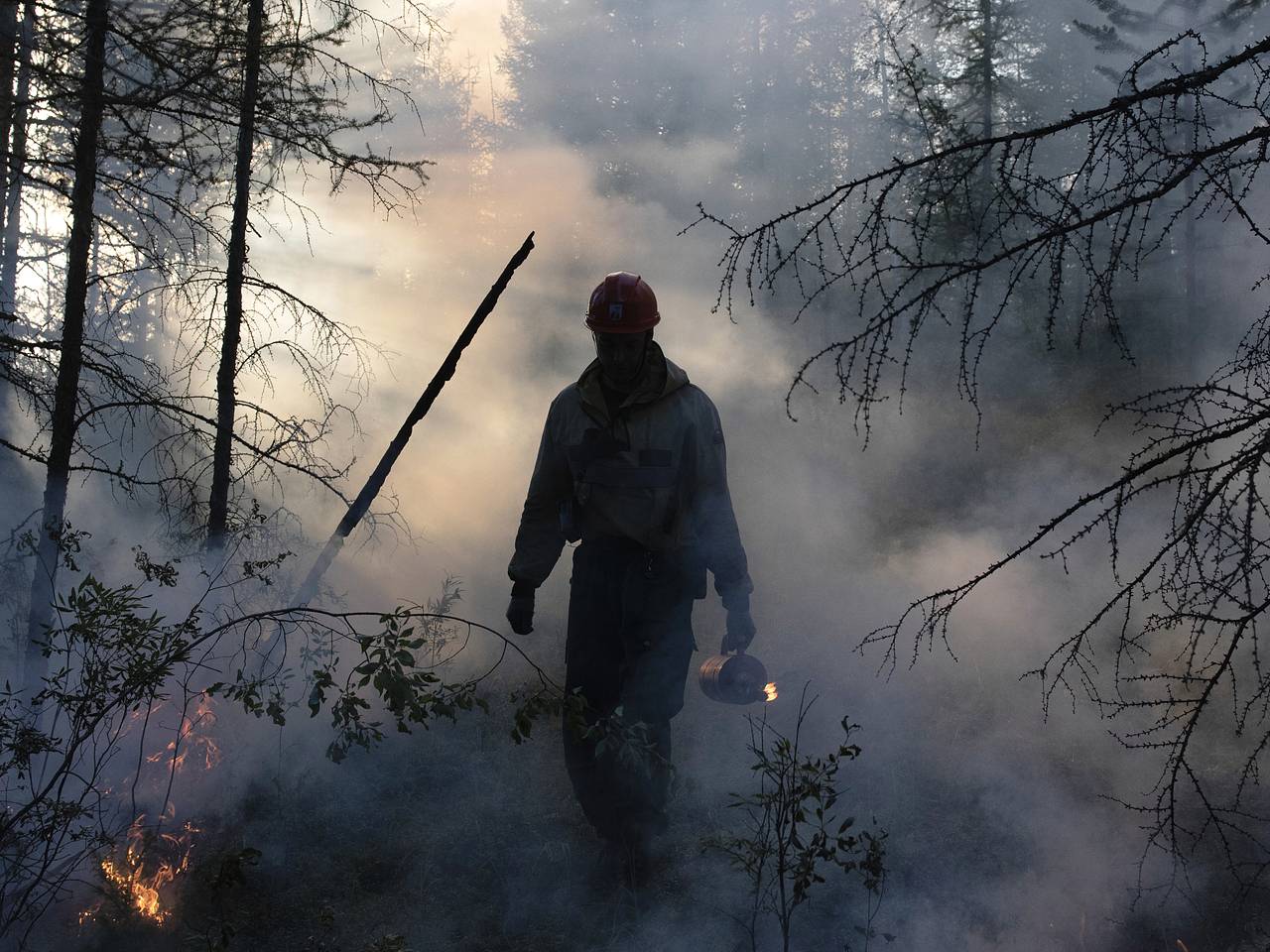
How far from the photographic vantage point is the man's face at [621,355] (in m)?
4.15

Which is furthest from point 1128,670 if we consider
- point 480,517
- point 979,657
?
point 480,517

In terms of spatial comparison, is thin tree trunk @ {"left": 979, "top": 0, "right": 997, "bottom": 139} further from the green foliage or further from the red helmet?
the green foliage

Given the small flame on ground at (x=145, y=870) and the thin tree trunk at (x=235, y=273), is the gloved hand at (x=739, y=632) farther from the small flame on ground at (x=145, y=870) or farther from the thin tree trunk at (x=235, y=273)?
the thin tree trunk at (x=235, y=273)

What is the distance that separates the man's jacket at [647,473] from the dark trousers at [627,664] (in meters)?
0.12

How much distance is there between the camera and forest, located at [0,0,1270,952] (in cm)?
321

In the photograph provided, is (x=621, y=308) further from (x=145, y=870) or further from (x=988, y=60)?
(x=988, y=60)

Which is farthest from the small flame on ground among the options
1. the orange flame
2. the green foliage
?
the green foliage

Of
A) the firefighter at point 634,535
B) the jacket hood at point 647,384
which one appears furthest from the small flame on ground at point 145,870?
the jacket hood at point 647,384

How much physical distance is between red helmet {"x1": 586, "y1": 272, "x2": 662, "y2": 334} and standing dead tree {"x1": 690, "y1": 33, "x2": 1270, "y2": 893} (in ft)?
1.24

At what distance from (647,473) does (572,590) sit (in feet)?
2.28

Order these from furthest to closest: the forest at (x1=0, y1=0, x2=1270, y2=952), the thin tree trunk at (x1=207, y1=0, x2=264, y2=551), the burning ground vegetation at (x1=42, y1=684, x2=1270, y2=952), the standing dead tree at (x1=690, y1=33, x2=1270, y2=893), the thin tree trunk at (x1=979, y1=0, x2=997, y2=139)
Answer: the thin tree trunk at (x1=979, y1=0, x2=997, y2=139) → the thin tree trunk at (x1=207, y1=0, x2=264, y2=551) → the burning ground vegetation at (x1=42, y1=684, x2=1270, y2=952) → the forest at (x1=0, y1=0, x2=1270, y2=952) → the standing dead tree at (x1=690, y1=33, x2=1270, y2=893)

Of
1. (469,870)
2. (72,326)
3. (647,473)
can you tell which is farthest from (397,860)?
(72,326)

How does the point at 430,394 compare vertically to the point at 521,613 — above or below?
above

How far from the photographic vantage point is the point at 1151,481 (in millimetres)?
3246
